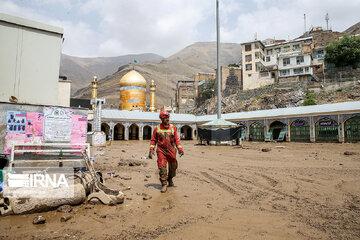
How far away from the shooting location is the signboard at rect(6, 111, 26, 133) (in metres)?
4.86

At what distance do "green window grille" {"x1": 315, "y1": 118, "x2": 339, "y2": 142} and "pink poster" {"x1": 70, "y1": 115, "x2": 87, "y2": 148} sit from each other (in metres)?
20.6

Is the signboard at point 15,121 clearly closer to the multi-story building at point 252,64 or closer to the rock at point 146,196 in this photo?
the rock at point 146,196

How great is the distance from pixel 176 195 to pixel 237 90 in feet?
125

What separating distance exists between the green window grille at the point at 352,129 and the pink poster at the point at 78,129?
20.7m

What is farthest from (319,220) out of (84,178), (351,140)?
(351,140)

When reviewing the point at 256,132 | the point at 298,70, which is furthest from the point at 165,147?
the point at 298,70

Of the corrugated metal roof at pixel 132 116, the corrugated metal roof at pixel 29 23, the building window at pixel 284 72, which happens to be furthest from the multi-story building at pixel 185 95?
the corrugated metal roof at pixel 29 23

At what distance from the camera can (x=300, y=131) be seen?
21.1 m

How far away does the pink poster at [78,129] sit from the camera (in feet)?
18.6

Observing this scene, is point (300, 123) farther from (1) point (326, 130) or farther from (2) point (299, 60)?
(2) point (299, 60)

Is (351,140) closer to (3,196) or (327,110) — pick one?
(327,110)

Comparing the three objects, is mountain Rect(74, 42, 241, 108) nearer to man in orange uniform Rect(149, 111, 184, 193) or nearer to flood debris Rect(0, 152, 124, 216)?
man in orange uniform Rect(149, 111, 184, 193)

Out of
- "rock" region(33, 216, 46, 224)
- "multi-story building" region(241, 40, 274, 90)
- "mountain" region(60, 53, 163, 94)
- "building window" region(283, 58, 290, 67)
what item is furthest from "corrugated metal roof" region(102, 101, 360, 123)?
"mountain" region(60, 53, 163, 94)

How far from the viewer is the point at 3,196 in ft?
10.1
